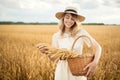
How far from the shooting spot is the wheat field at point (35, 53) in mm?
3385

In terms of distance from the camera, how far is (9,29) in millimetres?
4008

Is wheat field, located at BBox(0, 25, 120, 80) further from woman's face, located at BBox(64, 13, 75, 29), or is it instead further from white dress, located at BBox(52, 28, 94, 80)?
woman's face, located at BBox(64, 13, 75, 29)

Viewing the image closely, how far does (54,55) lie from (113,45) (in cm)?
113

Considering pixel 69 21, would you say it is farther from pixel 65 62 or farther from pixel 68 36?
pixel 65 62

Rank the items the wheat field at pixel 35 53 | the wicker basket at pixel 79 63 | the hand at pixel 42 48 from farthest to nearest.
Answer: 1. the wheat field at pixel 35 53
2. the hand at pixel 42 48
3. the wicker basket at pixel 79 63

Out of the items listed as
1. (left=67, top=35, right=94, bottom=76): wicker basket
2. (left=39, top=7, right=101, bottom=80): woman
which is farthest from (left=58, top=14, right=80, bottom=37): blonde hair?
(left=67, top=35, right=94, bottom=76): wicker basket

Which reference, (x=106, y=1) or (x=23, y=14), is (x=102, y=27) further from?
(x=23, y=14)

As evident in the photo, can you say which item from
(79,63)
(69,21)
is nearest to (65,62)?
(79,63)

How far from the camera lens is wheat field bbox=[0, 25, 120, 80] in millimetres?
3385

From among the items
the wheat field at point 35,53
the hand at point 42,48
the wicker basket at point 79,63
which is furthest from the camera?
the wheat field at point 35,53

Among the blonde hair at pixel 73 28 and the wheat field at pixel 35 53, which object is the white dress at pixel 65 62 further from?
the wheat field at pixel 35 53

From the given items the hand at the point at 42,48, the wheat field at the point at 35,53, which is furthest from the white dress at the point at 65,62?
the wheat field at the point at 35,53

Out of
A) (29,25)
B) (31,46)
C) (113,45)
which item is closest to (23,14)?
(29,25)

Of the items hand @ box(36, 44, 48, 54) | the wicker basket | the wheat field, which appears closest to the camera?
the wicker basket
